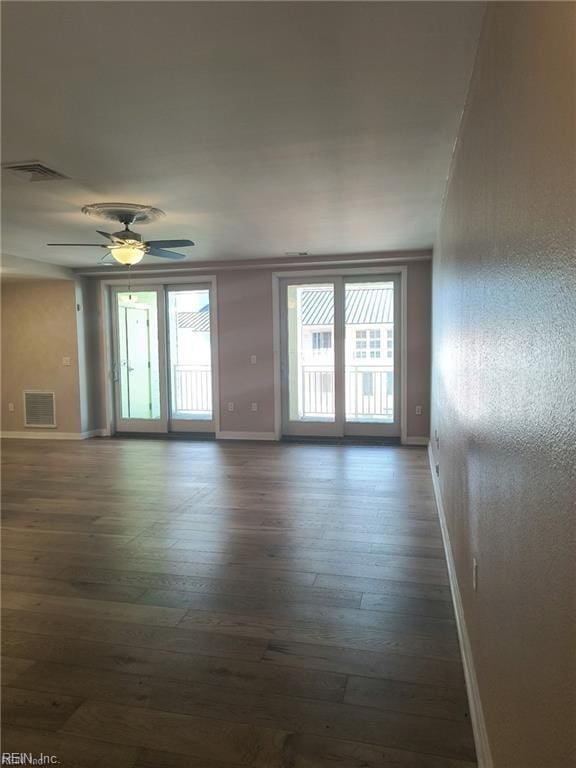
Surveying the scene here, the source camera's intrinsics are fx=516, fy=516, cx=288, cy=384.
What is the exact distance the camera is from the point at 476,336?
1.95 m

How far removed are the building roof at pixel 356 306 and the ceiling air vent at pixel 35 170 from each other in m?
4.17

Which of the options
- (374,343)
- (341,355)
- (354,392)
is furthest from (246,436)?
(374,343)

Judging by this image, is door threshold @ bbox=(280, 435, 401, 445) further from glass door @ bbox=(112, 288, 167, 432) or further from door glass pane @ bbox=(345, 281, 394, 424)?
glass door @ bbox=(112, 288, 167, 432)

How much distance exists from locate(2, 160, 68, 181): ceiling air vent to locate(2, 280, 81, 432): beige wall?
447 cm

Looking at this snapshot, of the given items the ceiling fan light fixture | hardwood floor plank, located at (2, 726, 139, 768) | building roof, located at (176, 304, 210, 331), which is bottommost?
hardwood floor plank, located at (2, 726, 139, 768)

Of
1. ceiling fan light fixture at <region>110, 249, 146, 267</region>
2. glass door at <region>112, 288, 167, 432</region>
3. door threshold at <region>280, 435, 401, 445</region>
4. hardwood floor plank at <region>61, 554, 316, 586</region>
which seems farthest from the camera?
glass door at <region>112, 288, 167, 432</region>

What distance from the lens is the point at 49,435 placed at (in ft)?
25.6

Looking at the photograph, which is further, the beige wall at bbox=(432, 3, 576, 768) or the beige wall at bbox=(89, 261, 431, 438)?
the beige wall at bbox=(89, 261, 431, 438)

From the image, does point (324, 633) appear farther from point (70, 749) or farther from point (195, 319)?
point (195, 319)

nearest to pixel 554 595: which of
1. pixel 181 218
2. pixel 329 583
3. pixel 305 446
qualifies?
pixel 329 583

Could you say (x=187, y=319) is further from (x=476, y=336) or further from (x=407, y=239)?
(x=476, y=336)

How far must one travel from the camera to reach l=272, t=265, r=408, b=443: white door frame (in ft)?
22.1

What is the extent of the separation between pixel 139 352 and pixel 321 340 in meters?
2.85

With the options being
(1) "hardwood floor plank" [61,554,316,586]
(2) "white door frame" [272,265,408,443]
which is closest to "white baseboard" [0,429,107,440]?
(2) "white door frame" [272,265,408,443]
